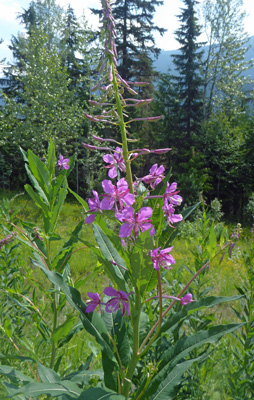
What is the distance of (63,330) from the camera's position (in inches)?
60.1

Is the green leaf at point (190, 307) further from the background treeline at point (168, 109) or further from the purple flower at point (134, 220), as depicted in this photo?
the background treeline at point (168, 109)

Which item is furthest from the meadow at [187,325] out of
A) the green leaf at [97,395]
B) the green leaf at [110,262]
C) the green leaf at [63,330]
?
the green leaf at [97,395]

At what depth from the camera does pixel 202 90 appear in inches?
749

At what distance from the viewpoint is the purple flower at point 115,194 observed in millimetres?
1030

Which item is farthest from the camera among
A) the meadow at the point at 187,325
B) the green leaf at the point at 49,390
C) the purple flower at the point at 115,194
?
the meadow at the point at 187,325

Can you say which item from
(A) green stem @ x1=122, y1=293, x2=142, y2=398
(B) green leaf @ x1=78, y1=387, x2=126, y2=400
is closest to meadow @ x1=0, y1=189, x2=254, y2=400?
(A) green stem @ x1=122, y1=293, x2=142, y2=398

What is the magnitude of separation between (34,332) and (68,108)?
1338cm

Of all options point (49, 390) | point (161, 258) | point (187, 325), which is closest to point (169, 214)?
Result: point (161, 258)

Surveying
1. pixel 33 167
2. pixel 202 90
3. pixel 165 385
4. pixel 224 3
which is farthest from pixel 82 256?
pixel 224 3

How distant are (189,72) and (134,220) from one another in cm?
1882

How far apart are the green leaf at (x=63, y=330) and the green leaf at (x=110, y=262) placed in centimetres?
53

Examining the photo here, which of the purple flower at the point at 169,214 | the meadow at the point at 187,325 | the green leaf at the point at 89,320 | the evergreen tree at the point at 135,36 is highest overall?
the evergreen tree at the point at 135,36

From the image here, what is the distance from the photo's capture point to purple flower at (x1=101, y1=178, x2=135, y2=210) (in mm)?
1030

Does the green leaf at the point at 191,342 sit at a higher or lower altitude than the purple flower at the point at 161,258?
lower
